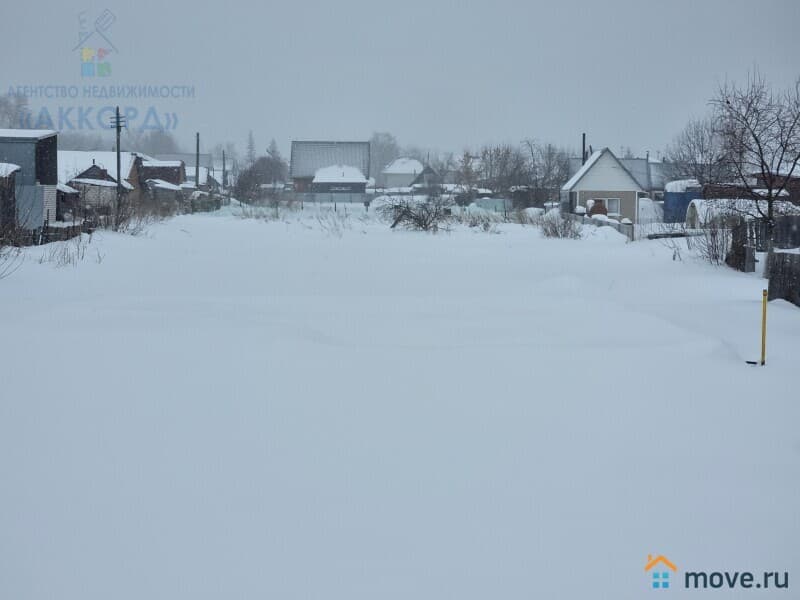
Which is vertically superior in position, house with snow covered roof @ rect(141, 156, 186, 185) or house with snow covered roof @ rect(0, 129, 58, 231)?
house with snow covered roof @ rect(141, 156, 186, 185)

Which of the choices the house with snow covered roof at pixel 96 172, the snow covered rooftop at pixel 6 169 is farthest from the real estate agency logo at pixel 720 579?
the house with snow covered roof at pixel 96 172

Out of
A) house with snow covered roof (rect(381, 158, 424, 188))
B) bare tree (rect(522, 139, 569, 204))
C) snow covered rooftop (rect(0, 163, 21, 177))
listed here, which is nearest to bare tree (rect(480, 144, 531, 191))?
bare tree (rect(522, 139, 569, 204))

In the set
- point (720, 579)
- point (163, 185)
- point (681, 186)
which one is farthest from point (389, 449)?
point (163, 185)

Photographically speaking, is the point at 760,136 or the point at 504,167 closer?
the point at 760,136

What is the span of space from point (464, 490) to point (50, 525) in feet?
8.08

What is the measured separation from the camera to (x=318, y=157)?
278 feet

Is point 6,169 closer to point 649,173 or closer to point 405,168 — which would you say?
point 649,173

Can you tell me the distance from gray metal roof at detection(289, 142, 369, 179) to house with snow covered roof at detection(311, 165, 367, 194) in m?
1.78

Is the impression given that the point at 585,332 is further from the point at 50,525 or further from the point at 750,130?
the point at 750,130

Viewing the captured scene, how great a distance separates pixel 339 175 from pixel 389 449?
7698cm

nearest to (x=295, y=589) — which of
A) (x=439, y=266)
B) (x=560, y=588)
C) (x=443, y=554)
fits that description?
(x=443, y=554)

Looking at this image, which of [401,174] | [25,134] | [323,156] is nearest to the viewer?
[25,134]

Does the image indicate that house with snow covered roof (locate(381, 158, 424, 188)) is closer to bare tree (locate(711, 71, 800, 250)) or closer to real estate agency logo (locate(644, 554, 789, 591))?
bare tree (locate(711, 71, 800, 250))

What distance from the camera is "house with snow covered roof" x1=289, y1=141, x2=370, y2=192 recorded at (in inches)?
3295
